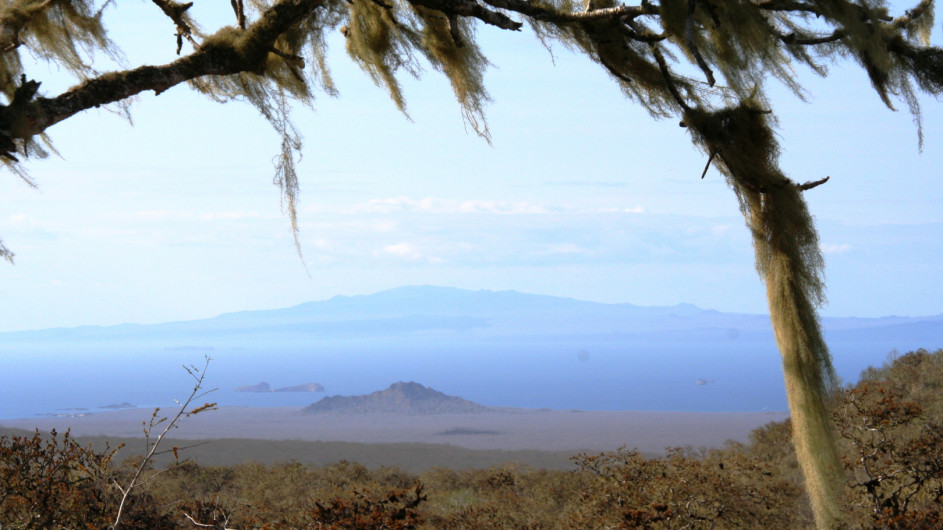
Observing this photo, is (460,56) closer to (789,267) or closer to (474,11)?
(474,11)

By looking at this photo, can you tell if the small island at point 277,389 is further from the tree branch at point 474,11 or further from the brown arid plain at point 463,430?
the tree branch at point 474,11

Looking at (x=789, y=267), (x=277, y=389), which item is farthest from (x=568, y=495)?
(x=277, y=389)

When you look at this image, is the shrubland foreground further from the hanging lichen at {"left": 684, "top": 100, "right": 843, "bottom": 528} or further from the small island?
the small island

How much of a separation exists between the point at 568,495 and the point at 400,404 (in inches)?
1474

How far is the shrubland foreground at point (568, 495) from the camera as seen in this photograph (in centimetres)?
434

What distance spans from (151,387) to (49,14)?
323 feet

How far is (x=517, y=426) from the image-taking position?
107 feet

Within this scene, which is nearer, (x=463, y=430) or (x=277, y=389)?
(x=463, y=430)

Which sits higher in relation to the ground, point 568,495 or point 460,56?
point 460,56

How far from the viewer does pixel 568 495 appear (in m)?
7.61

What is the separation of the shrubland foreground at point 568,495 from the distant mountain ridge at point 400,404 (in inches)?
1318

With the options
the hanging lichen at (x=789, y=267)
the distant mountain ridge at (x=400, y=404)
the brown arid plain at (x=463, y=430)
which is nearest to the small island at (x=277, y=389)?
the distant mountain ridge at (x=400, y=404)

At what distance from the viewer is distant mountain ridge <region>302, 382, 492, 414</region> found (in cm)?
4219

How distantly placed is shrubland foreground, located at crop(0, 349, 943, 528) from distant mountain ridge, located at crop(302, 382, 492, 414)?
3348 cm
